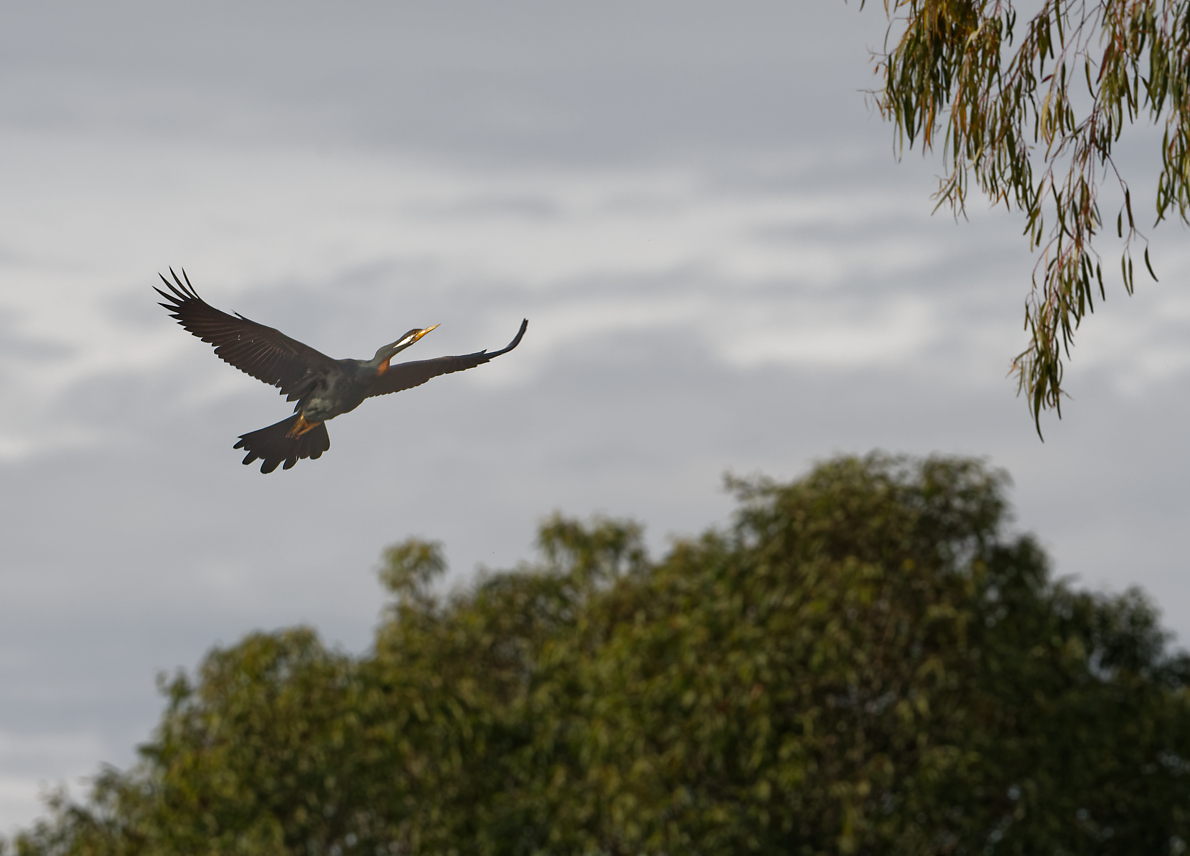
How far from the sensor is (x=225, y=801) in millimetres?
23203

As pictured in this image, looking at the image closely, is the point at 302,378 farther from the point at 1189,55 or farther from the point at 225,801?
the point at 225,801

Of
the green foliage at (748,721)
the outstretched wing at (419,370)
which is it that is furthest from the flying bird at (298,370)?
the green foliage at (748,721)

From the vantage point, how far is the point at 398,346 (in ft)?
11.8

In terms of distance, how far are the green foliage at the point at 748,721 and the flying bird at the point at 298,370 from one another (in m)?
16.5

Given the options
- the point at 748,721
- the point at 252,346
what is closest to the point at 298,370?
the point at 252,346

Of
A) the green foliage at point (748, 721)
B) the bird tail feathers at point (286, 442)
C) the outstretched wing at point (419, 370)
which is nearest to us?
the bird tail feathers at point (286, 442)

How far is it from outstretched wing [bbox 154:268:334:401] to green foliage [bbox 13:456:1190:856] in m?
16.5

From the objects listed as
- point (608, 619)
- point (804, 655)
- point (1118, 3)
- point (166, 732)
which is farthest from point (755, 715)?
point (1118, 3)

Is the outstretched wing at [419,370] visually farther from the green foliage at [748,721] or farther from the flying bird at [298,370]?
the green foliage at [748,721]

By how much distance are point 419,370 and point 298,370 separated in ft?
0.99

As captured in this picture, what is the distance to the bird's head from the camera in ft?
11.7

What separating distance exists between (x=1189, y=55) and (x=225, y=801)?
17.9m

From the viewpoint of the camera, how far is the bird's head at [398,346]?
140 inches

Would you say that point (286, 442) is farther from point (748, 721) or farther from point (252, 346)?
point (748, 721)
